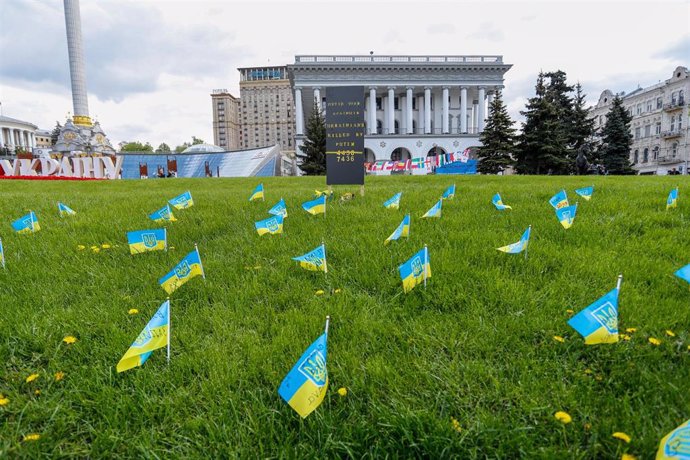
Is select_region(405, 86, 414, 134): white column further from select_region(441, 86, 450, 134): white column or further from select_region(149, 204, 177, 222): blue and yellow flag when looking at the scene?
select_region(149, 204, 177, 222): blue and yellow flag

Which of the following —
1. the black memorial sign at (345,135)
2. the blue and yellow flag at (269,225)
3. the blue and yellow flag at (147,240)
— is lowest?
the blue and yellow flag at (147,240)

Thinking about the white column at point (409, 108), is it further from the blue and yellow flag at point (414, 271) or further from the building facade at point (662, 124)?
the blue and yellow flag at point (414, 271)

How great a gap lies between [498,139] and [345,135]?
24.0 m

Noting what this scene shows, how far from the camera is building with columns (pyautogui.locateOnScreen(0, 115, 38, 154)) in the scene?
7212cm

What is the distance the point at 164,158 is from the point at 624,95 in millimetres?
65924

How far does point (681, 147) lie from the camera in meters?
45.7

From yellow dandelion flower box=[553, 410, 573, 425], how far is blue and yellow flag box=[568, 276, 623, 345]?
350mm

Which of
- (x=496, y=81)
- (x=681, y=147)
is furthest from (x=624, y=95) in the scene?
(x=496, y=81)

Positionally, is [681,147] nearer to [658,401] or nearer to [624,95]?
[624,95]

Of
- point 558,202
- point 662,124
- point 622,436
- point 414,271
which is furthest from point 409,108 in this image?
point 622,436

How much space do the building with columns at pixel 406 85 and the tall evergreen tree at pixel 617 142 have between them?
851 inches

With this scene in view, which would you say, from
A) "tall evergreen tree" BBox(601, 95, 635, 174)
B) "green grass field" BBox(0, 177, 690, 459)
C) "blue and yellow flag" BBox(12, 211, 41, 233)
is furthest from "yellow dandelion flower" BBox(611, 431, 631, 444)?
"tall evergreen tree" BBox(601, 95, 635, 174)

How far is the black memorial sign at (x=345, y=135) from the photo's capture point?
630 centimetres

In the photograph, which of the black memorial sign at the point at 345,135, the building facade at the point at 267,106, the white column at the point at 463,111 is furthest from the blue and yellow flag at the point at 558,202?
the building facade at the point at 267,106
